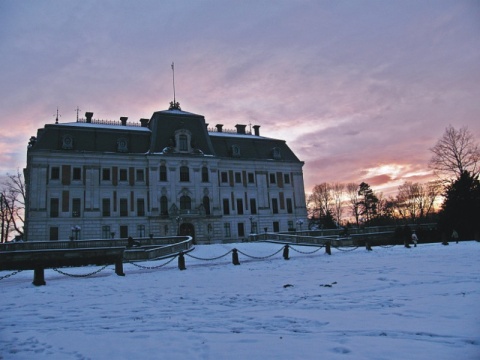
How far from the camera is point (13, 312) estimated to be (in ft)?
30.2

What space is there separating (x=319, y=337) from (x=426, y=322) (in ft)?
6.39

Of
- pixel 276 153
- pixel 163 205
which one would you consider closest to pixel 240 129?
pixel 276 153

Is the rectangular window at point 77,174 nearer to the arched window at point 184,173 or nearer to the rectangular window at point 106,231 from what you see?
the rectangular window at point 106,231

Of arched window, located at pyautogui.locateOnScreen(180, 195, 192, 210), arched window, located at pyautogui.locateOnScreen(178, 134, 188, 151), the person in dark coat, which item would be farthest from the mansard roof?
the person in dark coat

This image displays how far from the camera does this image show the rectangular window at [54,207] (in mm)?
40344

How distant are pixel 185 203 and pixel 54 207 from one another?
14.5m

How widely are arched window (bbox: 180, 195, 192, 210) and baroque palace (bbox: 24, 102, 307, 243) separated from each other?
0.40 feet

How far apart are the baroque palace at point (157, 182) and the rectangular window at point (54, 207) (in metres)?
0.10

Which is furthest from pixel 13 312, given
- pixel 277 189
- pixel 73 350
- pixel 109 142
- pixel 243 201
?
pixel 277 189

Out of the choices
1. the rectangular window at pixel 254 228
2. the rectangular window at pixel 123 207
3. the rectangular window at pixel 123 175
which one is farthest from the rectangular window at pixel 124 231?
the rectangular window at pixel 254 228

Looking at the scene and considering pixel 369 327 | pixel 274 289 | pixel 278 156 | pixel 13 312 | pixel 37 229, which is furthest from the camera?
pixel 278 156

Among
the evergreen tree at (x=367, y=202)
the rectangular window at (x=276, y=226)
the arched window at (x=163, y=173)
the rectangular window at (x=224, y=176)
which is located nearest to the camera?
the arched window at (x=163, y=173)

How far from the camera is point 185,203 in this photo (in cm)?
4572

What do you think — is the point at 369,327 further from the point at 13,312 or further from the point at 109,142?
the point at 109,142
